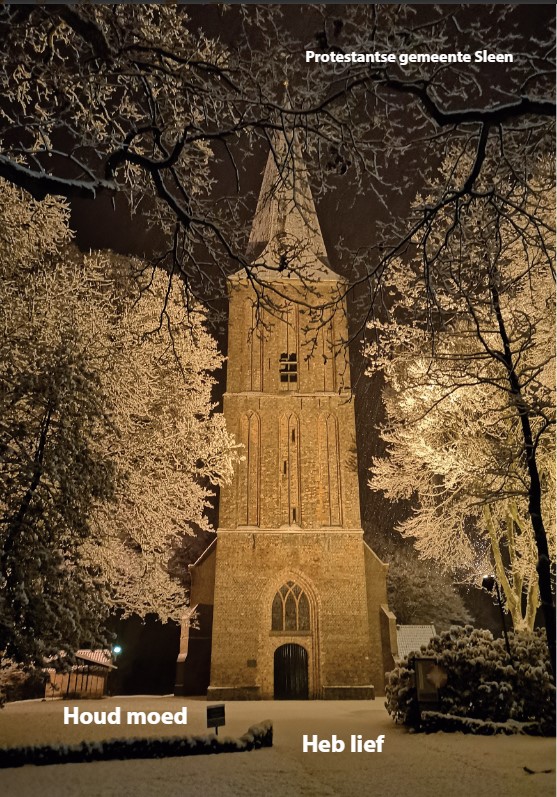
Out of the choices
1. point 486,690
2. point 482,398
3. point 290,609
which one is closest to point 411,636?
point 290,609

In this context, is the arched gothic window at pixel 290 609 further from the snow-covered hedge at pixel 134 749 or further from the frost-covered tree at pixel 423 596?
the frost-covered tree at pixel 423 596

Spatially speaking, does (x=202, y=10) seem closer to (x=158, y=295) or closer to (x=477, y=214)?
(x=477, y=214)

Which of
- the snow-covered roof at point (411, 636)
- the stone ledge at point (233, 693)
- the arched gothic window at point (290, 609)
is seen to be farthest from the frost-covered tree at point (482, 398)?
the snow-covered roof at point (411, 636)

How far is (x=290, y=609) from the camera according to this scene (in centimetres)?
1903

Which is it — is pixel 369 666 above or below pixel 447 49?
below

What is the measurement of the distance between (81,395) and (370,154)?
17.5 ft

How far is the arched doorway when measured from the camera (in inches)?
703

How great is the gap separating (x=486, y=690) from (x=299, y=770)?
405cm

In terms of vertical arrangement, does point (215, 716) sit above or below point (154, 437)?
below

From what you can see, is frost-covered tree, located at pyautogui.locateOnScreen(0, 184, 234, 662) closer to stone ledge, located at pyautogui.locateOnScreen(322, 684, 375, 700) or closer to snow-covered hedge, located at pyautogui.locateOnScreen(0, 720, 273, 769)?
snow-covered hedge, located at pyautogui.locateOnScreen(0, 720, 273, 769)

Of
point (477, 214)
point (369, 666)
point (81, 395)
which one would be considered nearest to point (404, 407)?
point (477, 214)

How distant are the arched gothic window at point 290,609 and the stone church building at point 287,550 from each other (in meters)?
0.03

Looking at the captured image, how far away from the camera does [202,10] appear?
6.33m

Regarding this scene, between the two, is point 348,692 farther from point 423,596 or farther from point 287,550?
point 423,596
